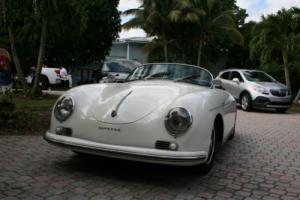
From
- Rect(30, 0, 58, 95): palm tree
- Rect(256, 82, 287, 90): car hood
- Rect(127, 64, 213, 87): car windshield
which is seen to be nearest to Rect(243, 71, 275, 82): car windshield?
Rect(256, 82, 287, 90): car hood

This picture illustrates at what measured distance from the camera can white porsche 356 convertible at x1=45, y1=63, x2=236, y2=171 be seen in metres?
4.74

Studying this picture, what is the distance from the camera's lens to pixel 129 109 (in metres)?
5.07

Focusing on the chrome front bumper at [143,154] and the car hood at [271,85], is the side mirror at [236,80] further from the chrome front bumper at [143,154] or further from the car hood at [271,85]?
the chrome front bumper at [143,154]

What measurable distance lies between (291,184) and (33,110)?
7.04m

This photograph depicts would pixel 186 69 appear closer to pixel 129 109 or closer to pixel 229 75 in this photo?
pixel 129 109

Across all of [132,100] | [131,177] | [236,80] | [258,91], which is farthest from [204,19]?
[131,177]

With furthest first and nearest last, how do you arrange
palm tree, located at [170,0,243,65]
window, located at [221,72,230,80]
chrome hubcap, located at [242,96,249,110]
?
palm tree, located at [170,0,243,65], window, located at [221,72,230,80], chrome hubcap, located at [242,96,249,110]

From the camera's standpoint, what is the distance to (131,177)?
527 cm

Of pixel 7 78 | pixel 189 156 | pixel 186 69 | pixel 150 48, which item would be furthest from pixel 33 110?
pixel 150 48

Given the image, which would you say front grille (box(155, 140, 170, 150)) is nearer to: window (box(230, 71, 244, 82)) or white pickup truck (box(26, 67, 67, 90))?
window (box(230, 71, 244, 82))

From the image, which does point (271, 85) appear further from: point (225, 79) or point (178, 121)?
point (178, 121)

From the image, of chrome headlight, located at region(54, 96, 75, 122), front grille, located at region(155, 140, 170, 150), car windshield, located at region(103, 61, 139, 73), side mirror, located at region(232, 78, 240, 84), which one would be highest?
car windshield, located at region(103, 61, 139, 73)

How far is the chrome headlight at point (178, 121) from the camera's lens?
188 inches

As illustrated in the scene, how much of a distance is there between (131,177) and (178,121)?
3.23 ft
